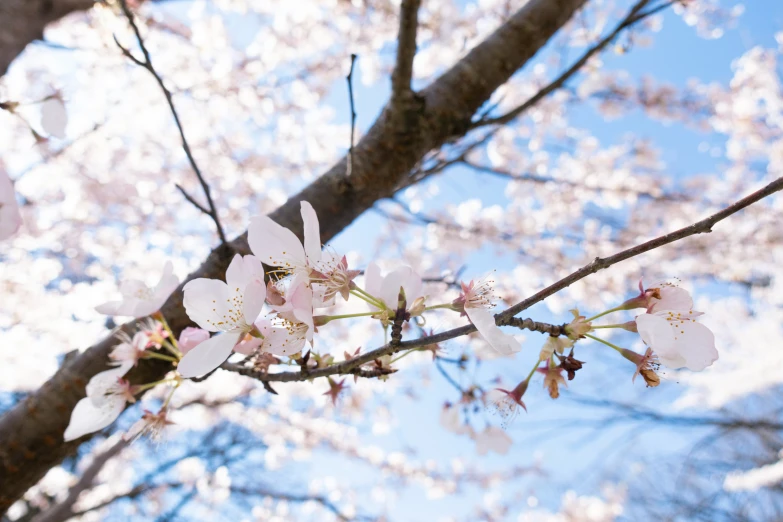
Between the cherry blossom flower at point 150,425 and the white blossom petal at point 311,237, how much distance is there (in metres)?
0.40

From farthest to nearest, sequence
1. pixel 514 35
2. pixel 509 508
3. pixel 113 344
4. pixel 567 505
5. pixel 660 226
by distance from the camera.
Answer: pixel 567 505 → pixel 509 508 → pixel 660 226 → pixel 514 35 → pixel 113 344

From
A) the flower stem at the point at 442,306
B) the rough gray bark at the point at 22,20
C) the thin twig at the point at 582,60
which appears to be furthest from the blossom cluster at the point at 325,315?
the rough gray bark at the point at 22,20

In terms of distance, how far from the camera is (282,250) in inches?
23.8

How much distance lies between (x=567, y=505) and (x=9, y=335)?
290 inches

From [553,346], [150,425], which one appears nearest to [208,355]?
[150,425]

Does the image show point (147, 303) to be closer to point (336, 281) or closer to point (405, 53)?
point (336, 281)

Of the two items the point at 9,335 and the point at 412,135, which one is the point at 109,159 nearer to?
the point at 9,335

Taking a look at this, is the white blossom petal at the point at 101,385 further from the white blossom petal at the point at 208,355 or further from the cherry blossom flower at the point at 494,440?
the cherry blossom flower at the point at 494,440

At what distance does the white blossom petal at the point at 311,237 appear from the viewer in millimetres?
565

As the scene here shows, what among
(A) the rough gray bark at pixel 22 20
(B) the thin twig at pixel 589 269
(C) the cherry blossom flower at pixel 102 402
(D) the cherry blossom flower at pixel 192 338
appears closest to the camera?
(B) the thin twig at pixel 589 269

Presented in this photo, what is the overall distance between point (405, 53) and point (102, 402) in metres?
1.05

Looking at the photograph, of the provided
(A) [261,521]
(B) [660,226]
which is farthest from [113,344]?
(A) [261,521]

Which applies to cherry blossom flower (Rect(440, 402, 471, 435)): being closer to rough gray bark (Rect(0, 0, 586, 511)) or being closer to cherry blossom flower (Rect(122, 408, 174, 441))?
rough gray bark (Rect(0, 0, 586, 511))

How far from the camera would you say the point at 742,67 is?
16.9 feet
